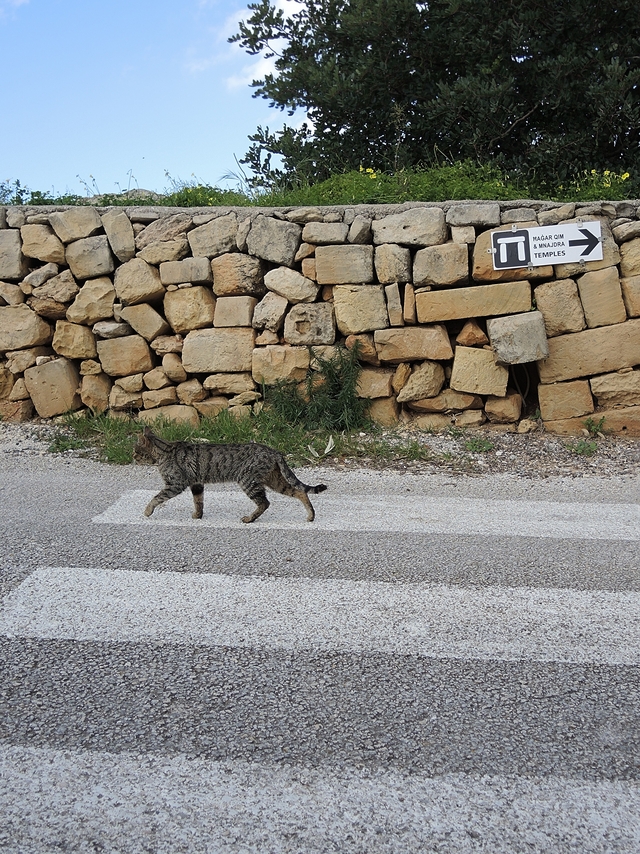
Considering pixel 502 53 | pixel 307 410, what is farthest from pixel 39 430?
pixel 502 53

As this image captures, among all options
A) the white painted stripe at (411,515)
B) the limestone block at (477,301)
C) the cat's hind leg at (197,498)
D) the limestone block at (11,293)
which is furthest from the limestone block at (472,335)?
the limestone block at (11,293)

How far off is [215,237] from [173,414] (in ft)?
6.77

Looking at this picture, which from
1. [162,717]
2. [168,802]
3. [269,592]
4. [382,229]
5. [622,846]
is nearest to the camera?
[622,846]

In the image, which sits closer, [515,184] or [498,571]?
[498,571]

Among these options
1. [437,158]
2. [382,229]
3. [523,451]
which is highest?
[437,158]

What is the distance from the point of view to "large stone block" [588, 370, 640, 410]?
811cm

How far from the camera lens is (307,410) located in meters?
8.32

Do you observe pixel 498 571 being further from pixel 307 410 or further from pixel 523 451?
pixel 307 410

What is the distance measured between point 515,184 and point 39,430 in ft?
21.0

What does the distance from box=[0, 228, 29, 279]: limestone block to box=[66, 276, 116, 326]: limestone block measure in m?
0.85

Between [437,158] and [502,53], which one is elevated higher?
[502,53]

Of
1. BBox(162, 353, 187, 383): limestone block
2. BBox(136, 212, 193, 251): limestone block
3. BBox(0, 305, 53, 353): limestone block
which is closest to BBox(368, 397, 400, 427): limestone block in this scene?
BBox(162, 353, 187, 383): limestone block

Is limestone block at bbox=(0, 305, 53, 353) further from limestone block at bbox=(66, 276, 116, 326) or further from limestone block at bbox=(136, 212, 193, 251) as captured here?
limestone block at bbox=(136, 212, 193, 251)

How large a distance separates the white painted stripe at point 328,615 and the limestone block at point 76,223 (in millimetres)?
5670
